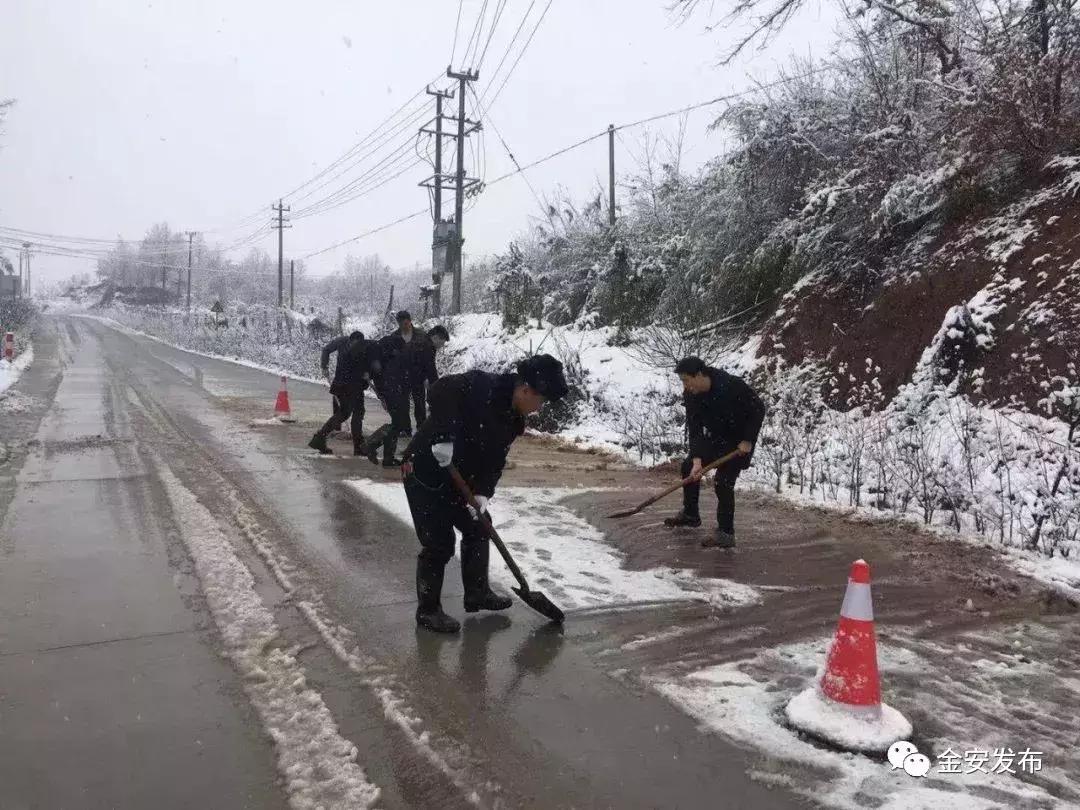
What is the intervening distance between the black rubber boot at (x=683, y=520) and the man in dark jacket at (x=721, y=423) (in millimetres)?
385

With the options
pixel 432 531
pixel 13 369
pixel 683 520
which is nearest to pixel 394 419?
pixel 683 520

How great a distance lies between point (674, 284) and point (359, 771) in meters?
14.1

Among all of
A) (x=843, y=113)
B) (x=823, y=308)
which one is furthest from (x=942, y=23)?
(x=823, y=308)

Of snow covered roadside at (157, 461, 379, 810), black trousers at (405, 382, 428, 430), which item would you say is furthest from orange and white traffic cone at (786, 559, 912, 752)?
black trousers at (405, 382, 428, 430)

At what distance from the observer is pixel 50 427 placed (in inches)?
423

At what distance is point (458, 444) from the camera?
4129mm

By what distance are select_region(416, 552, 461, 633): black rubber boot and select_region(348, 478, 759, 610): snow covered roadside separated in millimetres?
770

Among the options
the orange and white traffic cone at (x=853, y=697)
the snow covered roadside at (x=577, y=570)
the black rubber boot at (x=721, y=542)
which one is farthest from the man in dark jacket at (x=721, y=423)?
the orange and white traffic cone at (x=853, y=697)

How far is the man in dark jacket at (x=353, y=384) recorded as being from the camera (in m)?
9.43

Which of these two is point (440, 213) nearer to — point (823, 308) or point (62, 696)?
point (823, 308)

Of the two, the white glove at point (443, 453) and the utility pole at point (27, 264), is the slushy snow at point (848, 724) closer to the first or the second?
the white glove at point (443, 453)

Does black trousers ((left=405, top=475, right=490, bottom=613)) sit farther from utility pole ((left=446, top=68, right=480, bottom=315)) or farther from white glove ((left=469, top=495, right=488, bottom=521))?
utility pole ((left=446, top=68, right=480, bottom=315))

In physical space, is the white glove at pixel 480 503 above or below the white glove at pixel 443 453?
below

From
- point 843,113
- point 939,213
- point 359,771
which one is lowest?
point 359,771
